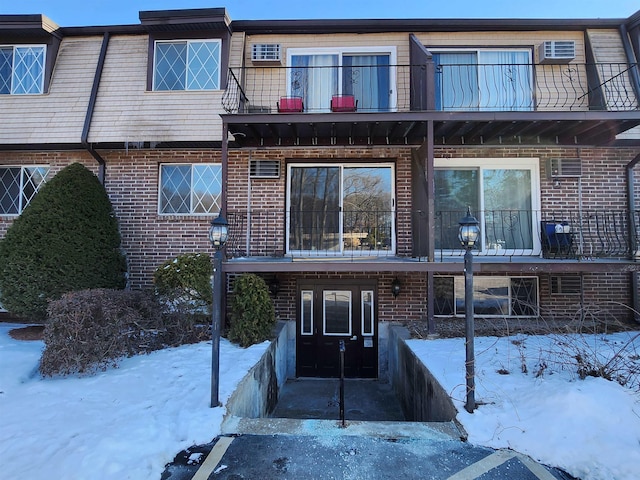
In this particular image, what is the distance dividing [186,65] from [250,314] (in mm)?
5711

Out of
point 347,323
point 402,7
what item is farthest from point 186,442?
point 402,7

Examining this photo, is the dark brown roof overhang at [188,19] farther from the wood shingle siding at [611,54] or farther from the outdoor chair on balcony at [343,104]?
the wood shingle siding at [611,54]

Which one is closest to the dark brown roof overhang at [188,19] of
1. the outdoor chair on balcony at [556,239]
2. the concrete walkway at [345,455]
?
the concrete walkway at [345,455]

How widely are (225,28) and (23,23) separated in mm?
4378

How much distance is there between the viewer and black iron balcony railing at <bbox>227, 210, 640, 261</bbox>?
24.2 feet

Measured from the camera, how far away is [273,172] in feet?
25.1

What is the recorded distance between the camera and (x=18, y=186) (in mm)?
8023

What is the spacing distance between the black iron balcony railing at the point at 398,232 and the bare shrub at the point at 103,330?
6.27 ft

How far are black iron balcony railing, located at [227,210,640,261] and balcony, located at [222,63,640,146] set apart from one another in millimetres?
1553

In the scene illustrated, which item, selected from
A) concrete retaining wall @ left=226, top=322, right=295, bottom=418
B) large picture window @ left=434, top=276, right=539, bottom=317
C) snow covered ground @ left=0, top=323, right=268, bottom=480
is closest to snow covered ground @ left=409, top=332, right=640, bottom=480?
concrete retaining wall @ left=226, top=322, right=295, bottom=418

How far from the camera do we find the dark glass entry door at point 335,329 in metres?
7.53

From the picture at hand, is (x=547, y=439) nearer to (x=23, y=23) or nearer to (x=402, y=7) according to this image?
(x=402, y=7)

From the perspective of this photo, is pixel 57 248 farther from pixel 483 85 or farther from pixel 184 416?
pixel 483 85

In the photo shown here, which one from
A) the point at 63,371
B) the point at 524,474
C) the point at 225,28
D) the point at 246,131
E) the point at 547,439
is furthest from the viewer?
the point at 225,28
